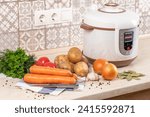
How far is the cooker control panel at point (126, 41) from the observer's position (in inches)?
72.6

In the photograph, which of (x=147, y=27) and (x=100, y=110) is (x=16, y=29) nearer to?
(x=100, y=110)

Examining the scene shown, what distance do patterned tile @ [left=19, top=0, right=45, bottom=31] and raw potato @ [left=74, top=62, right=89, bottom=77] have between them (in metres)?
0.40

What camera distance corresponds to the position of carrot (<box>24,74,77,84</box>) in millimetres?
1678

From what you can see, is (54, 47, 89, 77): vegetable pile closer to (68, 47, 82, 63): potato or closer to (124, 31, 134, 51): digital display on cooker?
(68, 47, 82, 63): potato

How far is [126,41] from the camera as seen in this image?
186 cm

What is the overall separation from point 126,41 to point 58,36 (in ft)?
1.42

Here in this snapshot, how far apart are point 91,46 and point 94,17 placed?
0.14 metres

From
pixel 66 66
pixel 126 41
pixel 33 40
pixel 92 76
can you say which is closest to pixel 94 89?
pixel 92 76

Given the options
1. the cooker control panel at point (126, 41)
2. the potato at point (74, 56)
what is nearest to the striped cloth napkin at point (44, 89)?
the potato at point (74, 56)

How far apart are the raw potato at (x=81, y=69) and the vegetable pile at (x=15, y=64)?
0.20 m

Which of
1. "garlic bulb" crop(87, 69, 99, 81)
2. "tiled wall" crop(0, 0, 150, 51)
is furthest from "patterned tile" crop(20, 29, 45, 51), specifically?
"garlic bulb" crop(87, 69, 99, 81)

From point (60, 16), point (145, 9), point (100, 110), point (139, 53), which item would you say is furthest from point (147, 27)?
point (100, 110)

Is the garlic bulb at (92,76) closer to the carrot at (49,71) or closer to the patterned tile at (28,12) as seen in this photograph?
the carrot at (49,71)

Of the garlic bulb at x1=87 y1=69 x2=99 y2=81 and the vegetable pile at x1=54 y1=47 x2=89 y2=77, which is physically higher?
the vegetable pile at x1=54 y1=47 x2=89 y2=77
